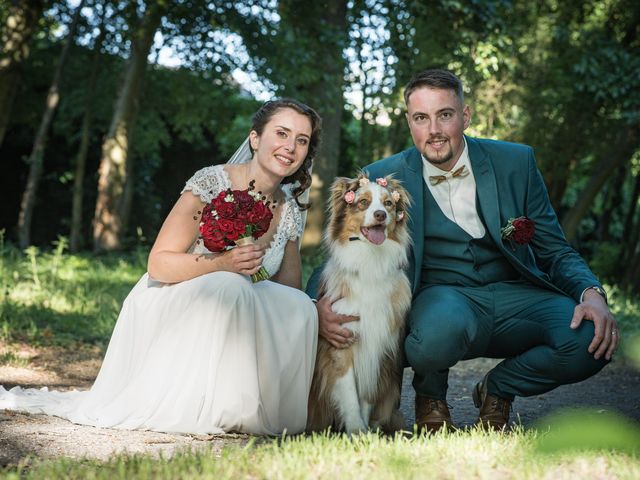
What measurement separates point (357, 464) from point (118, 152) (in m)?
12.2

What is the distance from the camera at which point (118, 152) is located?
1422 centimetres

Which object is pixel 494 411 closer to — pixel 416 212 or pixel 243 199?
pixel 416 212

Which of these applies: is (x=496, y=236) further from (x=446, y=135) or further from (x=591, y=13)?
(x=591, y=13)

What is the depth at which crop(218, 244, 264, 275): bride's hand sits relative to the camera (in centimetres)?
381

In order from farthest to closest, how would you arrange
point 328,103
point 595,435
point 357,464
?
point 328,103
point 357,464
point 595,435

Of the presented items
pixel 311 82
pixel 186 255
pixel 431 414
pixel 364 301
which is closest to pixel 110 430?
pixel 186 255

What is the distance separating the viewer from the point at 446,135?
430cm

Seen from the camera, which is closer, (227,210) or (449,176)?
(227,210)

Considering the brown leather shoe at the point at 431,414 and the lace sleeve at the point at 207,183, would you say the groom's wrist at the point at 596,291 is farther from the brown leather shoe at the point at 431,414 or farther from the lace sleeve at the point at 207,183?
the lace sleeve at the point at 207,183

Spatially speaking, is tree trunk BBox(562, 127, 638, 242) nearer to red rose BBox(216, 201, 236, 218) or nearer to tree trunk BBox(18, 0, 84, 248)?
tree trunk BBox(18, 0, 84, 248)

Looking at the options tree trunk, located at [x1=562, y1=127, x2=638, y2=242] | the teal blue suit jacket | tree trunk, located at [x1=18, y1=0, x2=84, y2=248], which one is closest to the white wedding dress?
the teal blue suit jacket

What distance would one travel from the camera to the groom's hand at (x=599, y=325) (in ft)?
12.6

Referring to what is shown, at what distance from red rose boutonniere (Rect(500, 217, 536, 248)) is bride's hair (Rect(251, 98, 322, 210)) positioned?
1178 millimetres

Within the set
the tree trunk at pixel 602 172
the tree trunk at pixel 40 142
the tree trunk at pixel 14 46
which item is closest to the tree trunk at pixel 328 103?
the tree trunk at pixel 14 46
